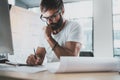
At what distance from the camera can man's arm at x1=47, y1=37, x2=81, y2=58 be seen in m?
1.47

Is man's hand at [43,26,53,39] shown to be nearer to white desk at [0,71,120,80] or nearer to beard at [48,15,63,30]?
beard at [48,15,63,30]

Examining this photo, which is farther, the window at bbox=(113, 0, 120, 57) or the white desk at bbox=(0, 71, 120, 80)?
the window at bbox=(113, 0, 120, 57)

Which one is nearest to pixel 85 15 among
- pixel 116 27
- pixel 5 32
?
pixel 116 27

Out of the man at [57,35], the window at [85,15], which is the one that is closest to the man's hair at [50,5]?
the man at [57,35]

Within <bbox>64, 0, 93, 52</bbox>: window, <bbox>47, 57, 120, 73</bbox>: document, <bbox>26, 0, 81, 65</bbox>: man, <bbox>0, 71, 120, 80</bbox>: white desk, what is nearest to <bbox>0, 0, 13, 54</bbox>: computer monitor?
<bbox>0, 71, 120, 80</bbox>: white desk

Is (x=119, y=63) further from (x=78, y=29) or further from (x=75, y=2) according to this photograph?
(x=75, y=2)

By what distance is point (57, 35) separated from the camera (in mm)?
1574

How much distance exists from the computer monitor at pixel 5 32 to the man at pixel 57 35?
0.54m

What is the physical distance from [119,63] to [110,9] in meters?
3.20

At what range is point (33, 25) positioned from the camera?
8.13ft

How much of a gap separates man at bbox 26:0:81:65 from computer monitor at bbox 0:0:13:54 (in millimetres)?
538

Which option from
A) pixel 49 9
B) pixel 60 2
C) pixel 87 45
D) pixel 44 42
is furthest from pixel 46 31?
pixel 87 45

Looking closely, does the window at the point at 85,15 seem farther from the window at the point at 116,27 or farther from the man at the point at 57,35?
the man at the point at 57,35

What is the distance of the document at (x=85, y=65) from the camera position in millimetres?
682
